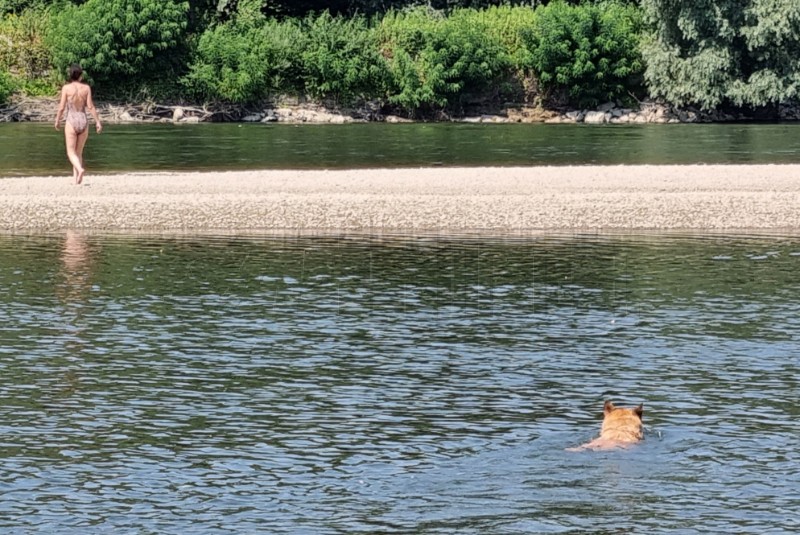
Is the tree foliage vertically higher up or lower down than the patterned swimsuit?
higher up

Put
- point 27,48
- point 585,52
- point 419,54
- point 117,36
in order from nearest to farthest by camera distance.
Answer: point 117,36 < point 585,52 < point 27,48 < point 419,54

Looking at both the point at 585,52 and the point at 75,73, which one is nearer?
the point at 75,73

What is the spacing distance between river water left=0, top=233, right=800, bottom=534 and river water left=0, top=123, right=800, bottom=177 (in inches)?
583

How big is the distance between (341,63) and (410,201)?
36.6 metres

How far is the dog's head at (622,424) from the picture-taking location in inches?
379

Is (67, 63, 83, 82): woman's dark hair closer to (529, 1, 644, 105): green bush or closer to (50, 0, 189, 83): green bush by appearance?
(50, 0, 189, 83): green bush

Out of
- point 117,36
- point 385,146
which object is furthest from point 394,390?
point 117,36

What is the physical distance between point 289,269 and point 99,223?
512 cm

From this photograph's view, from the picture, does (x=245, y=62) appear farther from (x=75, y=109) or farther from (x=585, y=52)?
(x=75, y=109)

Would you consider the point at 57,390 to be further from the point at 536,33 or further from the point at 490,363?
the point at 536,33

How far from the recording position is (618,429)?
31.6 feet

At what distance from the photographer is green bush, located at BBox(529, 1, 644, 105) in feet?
199

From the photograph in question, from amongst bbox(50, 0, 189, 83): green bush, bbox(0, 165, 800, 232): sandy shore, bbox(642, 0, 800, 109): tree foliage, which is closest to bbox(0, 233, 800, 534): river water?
bbox(0, 165, 800, 232): sandy shore

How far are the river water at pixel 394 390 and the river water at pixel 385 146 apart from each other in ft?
48.6
